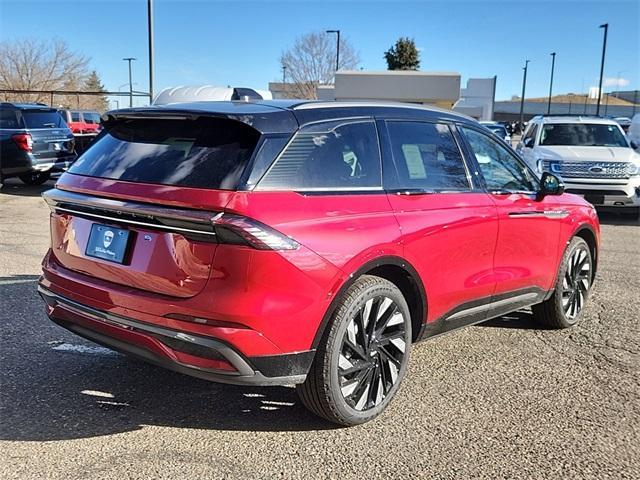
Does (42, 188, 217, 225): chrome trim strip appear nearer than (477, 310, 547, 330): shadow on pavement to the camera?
Yes

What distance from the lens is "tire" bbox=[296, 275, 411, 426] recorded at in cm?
308

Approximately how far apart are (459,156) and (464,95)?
60327 millimetres

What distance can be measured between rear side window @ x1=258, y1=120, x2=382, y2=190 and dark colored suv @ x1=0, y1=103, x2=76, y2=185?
35.9ft

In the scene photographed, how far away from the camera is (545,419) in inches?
136

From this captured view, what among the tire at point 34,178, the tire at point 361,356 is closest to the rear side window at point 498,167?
the tire at point 361,356

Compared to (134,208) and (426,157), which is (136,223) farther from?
(426,157)

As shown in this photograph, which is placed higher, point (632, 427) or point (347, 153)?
point (347, 153)

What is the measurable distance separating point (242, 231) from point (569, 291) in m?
3.43

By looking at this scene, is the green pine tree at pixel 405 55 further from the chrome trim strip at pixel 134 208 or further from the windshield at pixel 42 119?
the chrome trim strip at pixel 134 208

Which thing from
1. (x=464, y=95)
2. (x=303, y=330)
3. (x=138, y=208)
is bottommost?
(x=303, y=330)

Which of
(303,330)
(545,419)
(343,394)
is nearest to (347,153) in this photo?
(303,330)

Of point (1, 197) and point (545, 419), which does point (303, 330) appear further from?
point (1, 197)

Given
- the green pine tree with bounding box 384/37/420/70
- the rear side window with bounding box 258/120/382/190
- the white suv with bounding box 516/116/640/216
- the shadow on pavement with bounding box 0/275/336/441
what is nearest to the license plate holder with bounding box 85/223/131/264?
the rear side window with bounding box 258/120/382/190

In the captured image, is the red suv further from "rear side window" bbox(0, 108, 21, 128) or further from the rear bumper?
"rear side window" bbox(0, 108, 21, 128)
